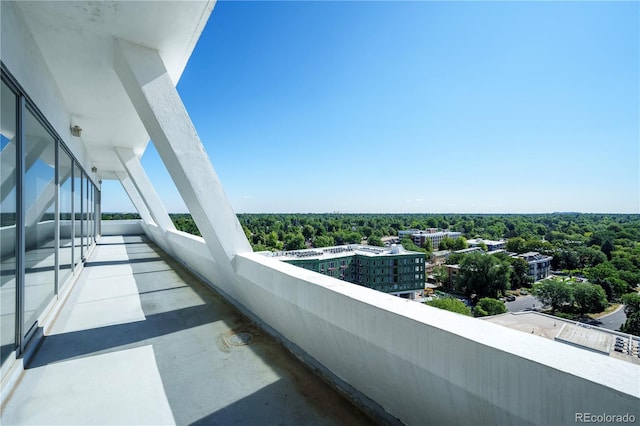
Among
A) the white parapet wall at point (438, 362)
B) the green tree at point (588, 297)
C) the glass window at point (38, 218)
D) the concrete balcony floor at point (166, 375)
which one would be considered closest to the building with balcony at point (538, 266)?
the green tree at point (588, 297)

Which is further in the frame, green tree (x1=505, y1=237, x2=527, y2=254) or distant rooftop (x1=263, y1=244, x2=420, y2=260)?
green tree (x1=505, y1=237, x2=527, y2=254)

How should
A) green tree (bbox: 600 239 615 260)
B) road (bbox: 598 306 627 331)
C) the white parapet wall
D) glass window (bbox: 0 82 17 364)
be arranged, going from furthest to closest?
green tree (bbox: 600 239 615 260)
road (bbox: 598 306 627 331)
glass window (bbox: 0 82 17 364)
the white parapet wall

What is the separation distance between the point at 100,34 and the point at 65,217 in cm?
315

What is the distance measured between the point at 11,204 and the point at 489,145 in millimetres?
15218

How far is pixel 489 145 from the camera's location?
12.5 metres

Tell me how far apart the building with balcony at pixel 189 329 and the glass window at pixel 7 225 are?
0.8 inches

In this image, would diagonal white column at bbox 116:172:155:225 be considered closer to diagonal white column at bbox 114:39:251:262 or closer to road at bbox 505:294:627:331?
diagonal white column at bbox 114:39:251:262

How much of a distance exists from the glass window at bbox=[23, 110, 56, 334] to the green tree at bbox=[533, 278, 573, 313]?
7895mm

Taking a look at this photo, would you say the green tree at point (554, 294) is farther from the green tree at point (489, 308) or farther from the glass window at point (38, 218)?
the glass window at point (38, 218)

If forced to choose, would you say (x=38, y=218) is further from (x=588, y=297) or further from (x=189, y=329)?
(x=588, y=297)

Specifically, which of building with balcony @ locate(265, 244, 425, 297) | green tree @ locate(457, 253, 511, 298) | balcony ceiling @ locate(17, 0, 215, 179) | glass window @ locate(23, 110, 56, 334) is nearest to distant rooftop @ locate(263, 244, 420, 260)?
building with balcony @ locate(265, 244, 425, 297)

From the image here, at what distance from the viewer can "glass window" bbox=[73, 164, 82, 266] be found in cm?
487

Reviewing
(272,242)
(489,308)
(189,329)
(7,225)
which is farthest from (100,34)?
(272,242)

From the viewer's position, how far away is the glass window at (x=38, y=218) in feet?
7.54
